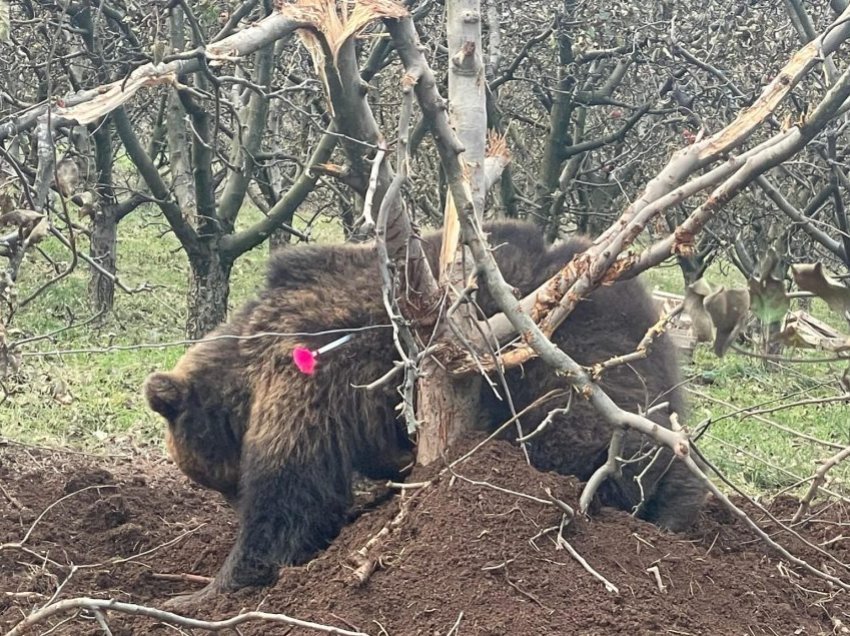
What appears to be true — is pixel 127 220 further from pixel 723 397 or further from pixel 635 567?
pixel 635 567

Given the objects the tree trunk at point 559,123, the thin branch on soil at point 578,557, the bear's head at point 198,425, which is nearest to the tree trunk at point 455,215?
the thin branch on soil at point 578,557

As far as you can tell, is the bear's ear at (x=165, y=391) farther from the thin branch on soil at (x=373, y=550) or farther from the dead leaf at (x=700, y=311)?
the dead leaf at (x=700, y=311)

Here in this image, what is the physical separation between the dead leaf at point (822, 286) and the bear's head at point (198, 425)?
3.31 m

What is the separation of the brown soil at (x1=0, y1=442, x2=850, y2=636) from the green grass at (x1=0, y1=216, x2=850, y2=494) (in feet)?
1.86

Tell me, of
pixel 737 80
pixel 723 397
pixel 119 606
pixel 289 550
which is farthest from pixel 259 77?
pixel 119 606

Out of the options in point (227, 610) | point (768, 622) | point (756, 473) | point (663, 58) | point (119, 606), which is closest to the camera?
point (119, 606)

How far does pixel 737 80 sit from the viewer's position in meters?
10.1

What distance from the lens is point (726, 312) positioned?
2.63 m

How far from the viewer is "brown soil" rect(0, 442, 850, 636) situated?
12.1 feet

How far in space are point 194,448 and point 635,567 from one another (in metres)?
2.30

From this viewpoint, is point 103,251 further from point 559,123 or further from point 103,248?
point 559,123

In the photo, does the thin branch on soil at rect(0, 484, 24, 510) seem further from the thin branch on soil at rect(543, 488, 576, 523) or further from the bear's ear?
the thin branch on soil at rect(543, 488, 576, 523)

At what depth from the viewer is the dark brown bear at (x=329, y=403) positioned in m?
4.78

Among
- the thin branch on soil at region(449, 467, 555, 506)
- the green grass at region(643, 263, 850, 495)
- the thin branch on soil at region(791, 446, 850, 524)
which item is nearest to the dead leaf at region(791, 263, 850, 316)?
the thin branch on soil at region(791, 446, 850, 524)
